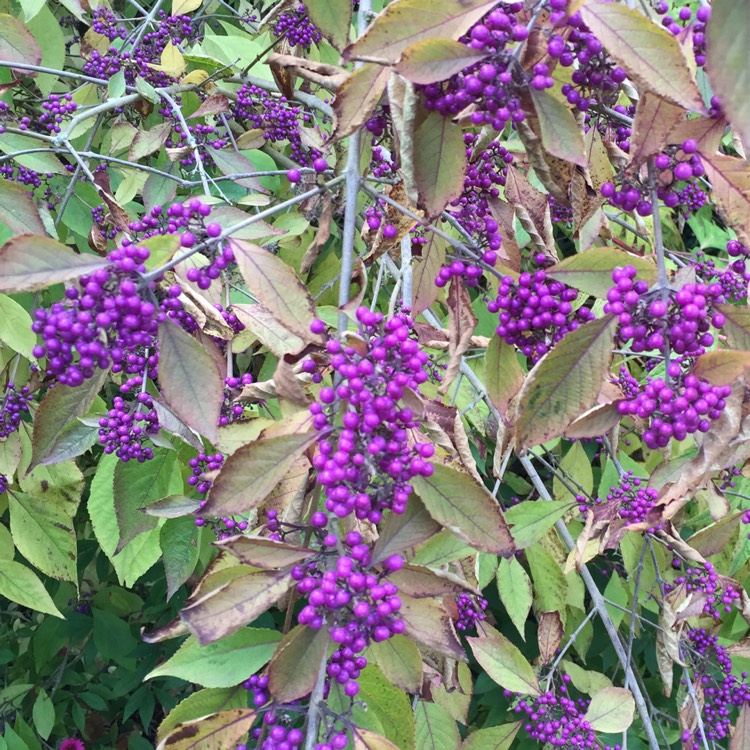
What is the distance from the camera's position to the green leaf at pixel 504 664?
6.56 ft

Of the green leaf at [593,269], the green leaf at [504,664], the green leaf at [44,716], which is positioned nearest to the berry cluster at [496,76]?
the green leaf at [593,269]

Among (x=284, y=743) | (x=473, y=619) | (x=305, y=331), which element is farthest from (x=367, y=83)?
(x=473, y=619)

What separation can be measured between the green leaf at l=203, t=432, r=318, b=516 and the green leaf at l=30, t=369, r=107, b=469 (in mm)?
537

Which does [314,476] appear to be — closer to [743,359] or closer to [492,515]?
[492,515]

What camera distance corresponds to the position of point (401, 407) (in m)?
1.04

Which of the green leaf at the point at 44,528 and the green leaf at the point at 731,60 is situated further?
the green leaf at the point at 44,528

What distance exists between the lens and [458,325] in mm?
1428

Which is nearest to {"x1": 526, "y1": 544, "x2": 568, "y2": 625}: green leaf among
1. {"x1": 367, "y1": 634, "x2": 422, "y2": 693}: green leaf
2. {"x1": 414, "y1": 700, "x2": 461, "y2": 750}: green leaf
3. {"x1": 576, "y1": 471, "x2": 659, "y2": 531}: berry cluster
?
{"x1": 576, "y1": 471, "x2": 659, "y2": 531}: berry cluster

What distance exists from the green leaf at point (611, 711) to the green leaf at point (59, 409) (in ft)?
5.25

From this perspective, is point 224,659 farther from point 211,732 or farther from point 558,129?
point 558,129

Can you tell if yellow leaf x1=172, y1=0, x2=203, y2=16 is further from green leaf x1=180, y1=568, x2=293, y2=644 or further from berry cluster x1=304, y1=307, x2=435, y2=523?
green leaf x1=180, y1=568, x2=293, y2=644

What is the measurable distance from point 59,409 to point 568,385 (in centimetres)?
98

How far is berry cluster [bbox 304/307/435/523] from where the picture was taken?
3.17ft

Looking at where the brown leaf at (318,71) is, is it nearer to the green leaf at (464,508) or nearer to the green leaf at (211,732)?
the green leaf at (464,508)
